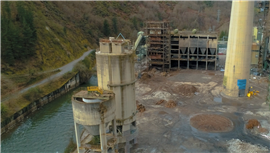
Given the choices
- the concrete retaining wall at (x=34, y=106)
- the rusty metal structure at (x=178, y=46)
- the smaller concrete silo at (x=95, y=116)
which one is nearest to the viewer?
the smaller concrete silo at (x=95, y=116)

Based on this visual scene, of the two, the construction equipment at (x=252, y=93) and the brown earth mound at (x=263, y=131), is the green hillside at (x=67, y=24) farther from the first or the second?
the construction equipment at (x=252, y=93)

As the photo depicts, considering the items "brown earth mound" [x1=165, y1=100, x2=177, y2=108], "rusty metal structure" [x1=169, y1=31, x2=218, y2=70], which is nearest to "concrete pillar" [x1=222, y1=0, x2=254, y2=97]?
"brown earth mound" [x1=165, y1=100, x2=177, y2=108]

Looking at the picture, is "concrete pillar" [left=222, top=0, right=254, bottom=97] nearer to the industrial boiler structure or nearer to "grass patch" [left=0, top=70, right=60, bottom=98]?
the industrial boiler structure

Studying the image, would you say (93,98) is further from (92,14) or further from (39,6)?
(92,14)

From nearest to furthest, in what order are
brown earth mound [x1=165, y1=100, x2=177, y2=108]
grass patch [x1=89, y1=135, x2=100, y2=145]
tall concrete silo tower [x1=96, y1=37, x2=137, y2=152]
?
grass patch [x1=89, y1=135, x2=100, y2=145] → tall concrete silo tower [x1=96, y1=37, x2=137, y2=152] → brown earth mound [x1=165, y1=100, x2=177, y2=108]

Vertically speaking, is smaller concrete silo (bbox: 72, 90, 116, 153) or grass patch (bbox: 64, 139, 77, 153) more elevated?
smaller concrete silo (bbox: 72, 90, 116, 153)

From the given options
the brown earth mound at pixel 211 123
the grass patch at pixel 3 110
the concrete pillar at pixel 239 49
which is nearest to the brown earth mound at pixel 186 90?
the concrete pillar at pixel 239 49

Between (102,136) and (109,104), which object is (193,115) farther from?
(102,136)
